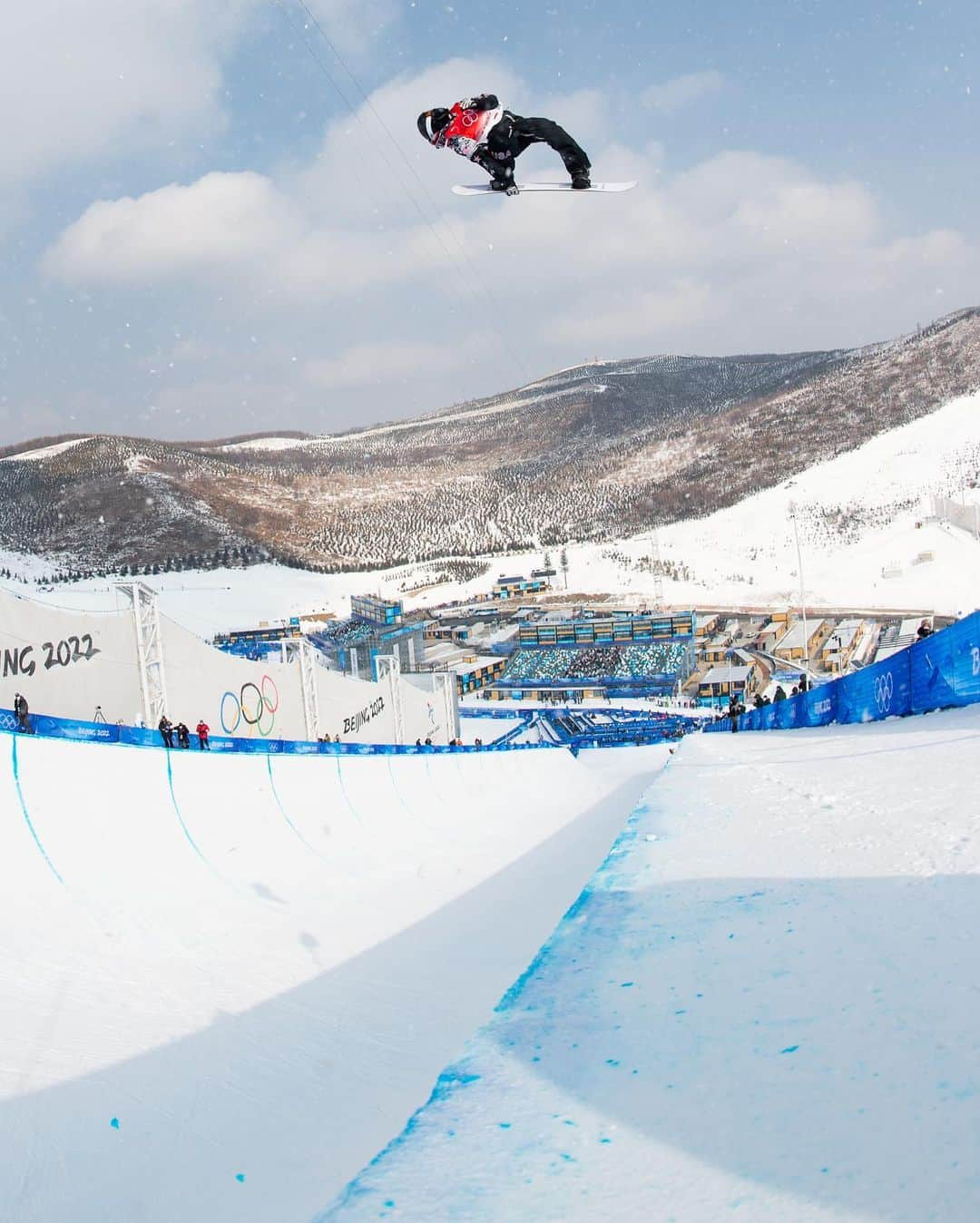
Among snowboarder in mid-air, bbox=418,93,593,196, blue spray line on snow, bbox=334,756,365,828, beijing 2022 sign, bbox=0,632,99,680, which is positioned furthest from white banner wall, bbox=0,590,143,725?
snowboarder in mid-air, bbox=418,93,593,196

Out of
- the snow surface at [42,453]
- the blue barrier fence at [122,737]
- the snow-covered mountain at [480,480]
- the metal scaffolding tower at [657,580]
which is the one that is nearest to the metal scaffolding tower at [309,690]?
the blue barrier fence at [122,737]

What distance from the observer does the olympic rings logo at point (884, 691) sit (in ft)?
36.1

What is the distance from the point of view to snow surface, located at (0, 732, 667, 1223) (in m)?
2.64

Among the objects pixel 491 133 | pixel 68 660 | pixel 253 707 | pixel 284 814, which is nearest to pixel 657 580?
pixel 253 707

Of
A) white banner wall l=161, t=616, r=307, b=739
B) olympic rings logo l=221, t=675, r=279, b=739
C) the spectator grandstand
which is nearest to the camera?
white banner wall l=161, t=616, r=307, b=739

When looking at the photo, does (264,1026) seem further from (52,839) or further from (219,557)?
(219,557)

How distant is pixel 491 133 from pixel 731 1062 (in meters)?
7.24

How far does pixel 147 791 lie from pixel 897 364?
156747 mm

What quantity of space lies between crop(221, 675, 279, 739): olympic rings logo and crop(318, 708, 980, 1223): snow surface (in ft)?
34.7

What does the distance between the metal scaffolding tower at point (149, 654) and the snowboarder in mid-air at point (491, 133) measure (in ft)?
22.7

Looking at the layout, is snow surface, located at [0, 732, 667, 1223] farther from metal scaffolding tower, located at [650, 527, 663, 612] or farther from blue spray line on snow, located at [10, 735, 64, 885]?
metal scaffolding tower, located at [650, 527, 663, 612]

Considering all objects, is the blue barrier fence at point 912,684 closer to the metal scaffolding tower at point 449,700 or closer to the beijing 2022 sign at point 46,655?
the beijing 2022 sign at point 46,655

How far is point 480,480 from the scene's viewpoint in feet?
479

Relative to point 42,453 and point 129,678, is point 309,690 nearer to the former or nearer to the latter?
point 129,678
